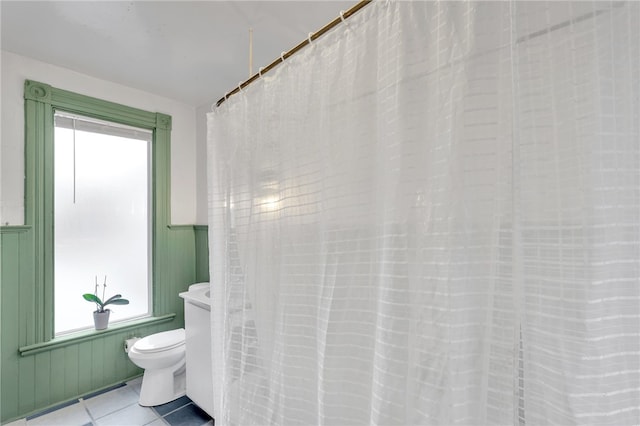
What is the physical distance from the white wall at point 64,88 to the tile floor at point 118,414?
1.33 meters

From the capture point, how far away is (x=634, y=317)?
500mm

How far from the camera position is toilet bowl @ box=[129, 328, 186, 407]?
2.04 m

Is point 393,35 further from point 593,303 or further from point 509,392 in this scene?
point 509,392

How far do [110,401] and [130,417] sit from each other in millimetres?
323

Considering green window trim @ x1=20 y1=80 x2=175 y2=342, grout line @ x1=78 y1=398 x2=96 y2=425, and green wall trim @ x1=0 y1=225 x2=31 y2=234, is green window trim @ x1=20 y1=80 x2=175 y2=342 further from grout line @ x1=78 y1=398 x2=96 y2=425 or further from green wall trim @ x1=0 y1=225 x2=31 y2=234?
grout line @ x1=78 y1=398 x2=96 y2=425

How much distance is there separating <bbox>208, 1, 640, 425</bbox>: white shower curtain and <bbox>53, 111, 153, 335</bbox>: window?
2362 mm

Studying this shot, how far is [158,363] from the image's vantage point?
2.06 meters

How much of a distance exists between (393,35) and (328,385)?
3.11ft

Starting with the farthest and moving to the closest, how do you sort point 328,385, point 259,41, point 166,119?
point 166,119 < point 259,41 < point 328,385

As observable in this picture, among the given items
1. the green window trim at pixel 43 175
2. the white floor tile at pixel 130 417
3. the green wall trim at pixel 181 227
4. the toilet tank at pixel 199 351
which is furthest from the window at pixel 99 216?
the toilet tank at pixel 199 351

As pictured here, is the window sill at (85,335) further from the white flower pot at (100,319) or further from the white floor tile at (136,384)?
the white floor tile at (136,384)

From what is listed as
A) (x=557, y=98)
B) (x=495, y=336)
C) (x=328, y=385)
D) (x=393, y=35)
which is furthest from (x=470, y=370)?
(x=393, y=35)

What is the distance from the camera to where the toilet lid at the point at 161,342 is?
2053mm

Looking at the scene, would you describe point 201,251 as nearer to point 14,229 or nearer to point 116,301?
point 116,301
